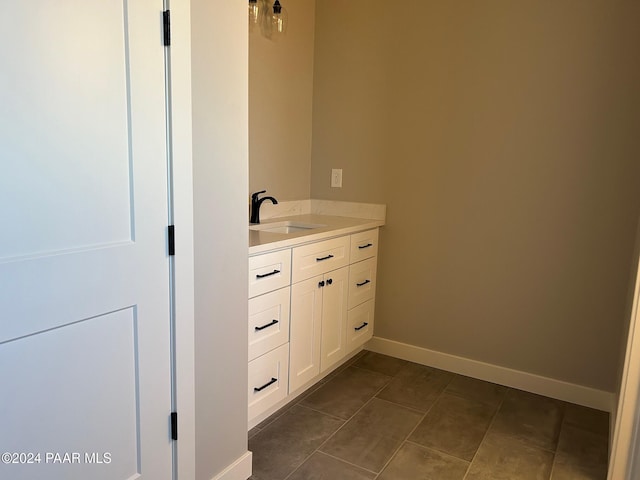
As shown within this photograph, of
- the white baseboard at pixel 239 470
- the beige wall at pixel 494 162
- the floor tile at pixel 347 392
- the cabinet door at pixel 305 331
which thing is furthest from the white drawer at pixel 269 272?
the beige wall at pixel 494 162

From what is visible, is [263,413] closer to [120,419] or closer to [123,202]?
[120,419]

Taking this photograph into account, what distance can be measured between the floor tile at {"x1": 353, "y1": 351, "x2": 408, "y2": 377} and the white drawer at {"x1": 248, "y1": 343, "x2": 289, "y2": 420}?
84 cm

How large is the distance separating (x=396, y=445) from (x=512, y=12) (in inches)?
92.0

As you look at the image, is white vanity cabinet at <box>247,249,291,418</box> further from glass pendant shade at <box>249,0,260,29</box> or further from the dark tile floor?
glass pendant shade at <box>249,0,260,29</box>

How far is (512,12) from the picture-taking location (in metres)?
2.56

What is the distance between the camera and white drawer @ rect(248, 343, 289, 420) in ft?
6.83

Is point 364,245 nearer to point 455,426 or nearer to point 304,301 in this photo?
point 304,301

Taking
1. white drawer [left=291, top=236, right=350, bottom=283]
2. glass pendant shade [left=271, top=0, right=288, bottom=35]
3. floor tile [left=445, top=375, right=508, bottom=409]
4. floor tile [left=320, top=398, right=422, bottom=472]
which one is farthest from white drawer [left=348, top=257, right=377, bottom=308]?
glass pendant shade [left=271, top=0, right=288, bottom=35]

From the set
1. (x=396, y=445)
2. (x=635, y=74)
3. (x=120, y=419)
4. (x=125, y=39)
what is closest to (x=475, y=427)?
(x=396, y=445)

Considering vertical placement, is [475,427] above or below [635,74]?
below

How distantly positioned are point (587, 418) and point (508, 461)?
2.25ft

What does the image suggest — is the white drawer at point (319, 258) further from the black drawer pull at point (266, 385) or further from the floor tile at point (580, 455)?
the floor tile at point (580, 455)

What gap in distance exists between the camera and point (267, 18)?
2766mm

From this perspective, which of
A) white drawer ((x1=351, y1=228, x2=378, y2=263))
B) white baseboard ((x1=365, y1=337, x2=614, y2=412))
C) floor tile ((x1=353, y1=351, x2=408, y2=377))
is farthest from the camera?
floor tile ((x1=353, y1=351, x2=408, y2=377))
